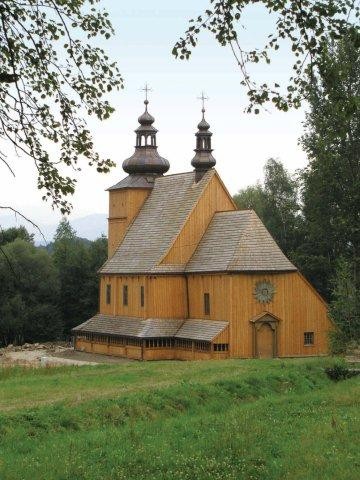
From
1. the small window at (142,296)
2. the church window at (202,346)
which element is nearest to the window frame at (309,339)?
the church window at (202,346)

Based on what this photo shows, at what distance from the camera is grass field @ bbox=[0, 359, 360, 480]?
42.3ft

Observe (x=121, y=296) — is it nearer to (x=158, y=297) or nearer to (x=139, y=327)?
(x=158, y=297)

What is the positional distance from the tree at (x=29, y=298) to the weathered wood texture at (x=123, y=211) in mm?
9580

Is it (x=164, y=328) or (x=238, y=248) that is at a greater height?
(x=238, y=248)

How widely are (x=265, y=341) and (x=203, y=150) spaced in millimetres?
11912

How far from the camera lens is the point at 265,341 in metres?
37.1

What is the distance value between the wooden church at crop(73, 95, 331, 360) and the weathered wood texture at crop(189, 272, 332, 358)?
0.15 feet

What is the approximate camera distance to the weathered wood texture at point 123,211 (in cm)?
4441

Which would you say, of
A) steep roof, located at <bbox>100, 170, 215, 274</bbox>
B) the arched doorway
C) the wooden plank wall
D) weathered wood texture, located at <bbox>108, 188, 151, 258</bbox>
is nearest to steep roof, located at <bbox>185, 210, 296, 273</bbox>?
steep roof, located at <bbox>100, 170, 215, 274</bbox>

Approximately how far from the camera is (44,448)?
46.9 feet

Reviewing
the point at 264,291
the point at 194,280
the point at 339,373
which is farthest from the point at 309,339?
the point at 339,373

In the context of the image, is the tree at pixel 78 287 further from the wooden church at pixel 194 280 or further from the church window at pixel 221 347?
the church window at pixel 221 347

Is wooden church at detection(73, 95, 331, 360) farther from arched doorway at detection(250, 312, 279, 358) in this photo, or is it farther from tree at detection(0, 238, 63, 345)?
tree at detection(0, 238, 63, 345)

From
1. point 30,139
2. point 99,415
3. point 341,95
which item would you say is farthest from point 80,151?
point 99,415
